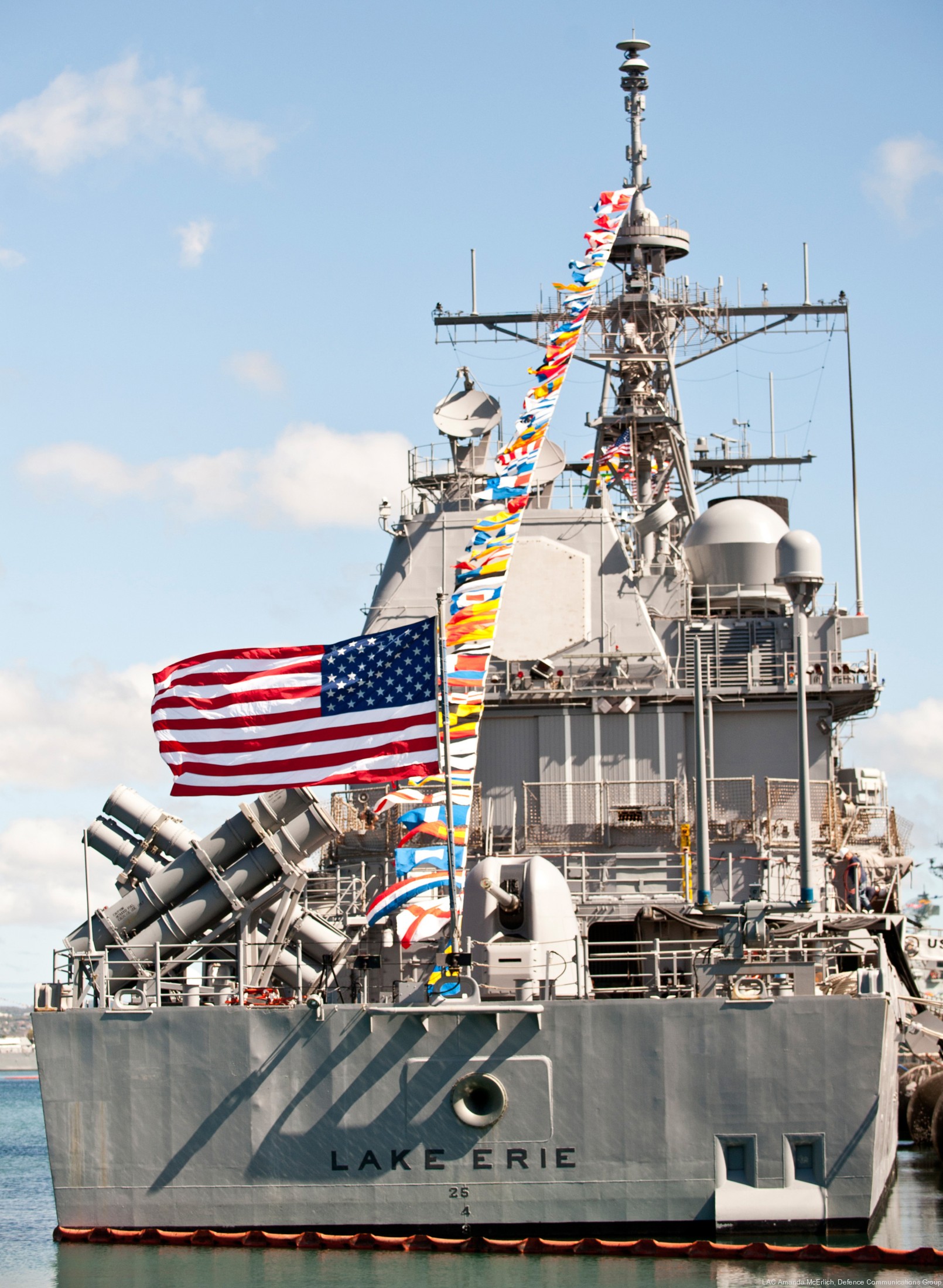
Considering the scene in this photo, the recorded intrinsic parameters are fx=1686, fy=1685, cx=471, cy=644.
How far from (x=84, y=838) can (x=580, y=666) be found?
9.81 metres

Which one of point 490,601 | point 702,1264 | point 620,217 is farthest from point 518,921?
point 620,217

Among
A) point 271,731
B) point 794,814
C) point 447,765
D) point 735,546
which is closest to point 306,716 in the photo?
point 271,731

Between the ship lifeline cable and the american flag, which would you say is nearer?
the american flag

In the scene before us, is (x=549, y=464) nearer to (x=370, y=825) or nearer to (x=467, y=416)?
(x=467, y=416)

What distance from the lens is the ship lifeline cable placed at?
21781 millimetres

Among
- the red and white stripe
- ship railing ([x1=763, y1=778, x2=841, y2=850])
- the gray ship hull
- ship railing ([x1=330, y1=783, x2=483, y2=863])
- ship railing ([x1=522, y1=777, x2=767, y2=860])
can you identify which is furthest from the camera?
ship railing ([x1=330, y1=783, x2=483, y2=863])

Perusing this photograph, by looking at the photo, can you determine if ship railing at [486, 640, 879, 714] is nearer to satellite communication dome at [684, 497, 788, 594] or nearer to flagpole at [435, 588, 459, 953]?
satellite communication dome at [684, 497, 788, 594]

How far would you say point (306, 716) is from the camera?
1964cm

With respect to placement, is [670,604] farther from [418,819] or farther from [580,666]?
[418,819]

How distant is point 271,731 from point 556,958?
429 cm

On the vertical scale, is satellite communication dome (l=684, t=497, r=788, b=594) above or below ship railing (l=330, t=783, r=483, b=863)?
above

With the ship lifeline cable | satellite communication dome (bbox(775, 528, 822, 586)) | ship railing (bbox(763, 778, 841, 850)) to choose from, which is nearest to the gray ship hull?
the ship lifeline cable

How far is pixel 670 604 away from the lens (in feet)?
95.3

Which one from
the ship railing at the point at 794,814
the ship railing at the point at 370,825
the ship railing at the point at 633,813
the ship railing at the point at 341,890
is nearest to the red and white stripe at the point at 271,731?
the ship railing at the point at 341,890
